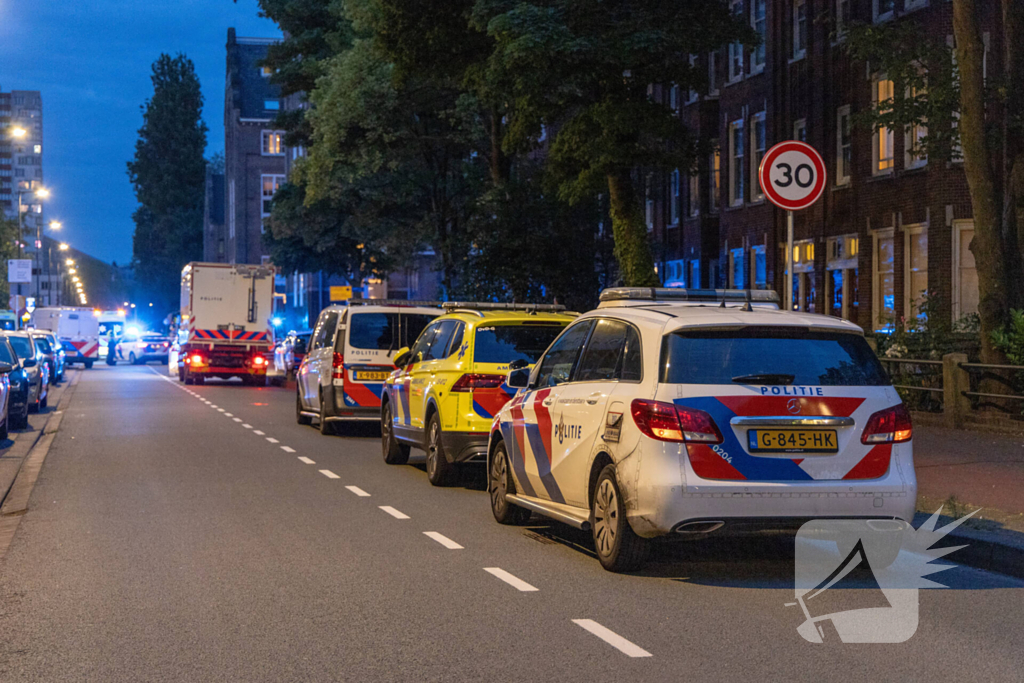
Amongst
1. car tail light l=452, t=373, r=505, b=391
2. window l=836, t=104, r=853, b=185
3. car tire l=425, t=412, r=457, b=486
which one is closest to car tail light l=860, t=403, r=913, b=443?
car tail light l=452, t=373, r=505, b=391

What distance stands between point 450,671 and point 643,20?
18958mm

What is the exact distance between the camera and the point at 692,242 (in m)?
42.3

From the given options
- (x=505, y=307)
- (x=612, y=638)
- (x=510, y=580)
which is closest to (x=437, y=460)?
(x=505, y=307)

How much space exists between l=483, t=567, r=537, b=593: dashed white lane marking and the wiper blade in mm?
1758

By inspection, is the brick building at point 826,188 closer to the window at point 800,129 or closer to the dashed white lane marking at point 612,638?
the window at point 800,129

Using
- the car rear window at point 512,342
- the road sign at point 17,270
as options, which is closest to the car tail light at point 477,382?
the car rear window at point 512,342

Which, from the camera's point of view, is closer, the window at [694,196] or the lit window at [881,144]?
the lit window at [881,144]

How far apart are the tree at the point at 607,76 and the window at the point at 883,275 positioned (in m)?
7.10

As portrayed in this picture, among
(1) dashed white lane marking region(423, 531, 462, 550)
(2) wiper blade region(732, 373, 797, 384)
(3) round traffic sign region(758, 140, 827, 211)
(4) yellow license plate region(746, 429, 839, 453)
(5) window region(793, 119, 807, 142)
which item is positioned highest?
(5) window region(793, 119, 807, 142)


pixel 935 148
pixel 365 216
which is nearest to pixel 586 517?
pixel 935 148

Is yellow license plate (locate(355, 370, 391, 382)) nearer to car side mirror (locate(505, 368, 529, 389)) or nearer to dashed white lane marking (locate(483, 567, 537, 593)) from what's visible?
car side mirror (locate(505, 368, 529, 389))

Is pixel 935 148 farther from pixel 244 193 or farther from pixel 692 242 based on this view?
pixel 244 193

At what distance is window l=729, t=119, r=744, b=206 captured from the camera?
128 feet

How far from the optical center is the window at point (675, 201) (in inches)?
1714
